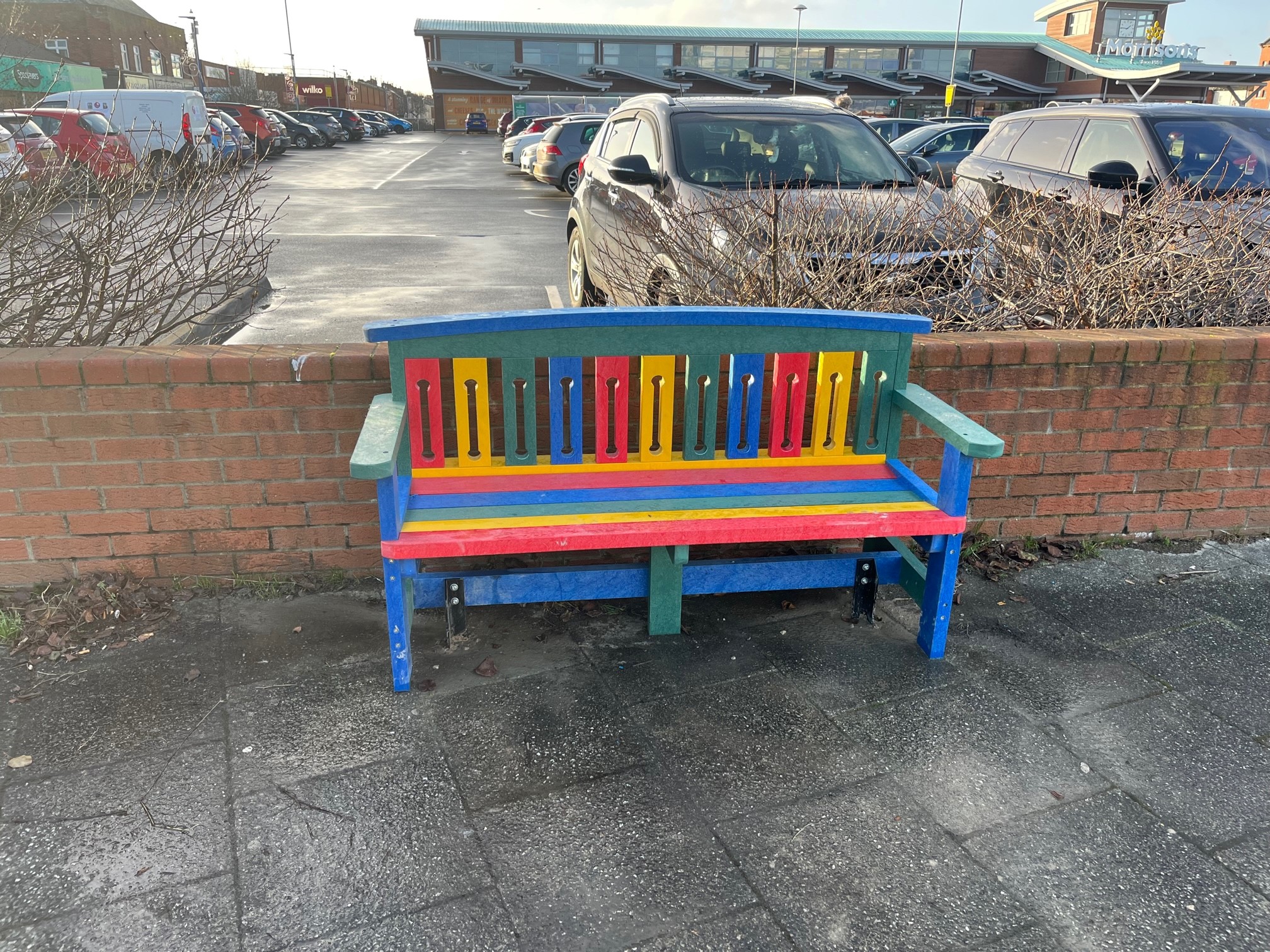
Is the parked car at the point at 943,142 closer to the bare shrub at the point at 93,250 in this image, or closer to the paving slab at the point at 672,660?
the bare shrub at the point at 93,250

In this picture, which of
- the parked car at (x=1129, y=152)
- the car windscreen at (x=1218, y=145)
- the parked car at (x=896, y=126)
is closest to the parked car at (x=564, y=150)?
the parked car at (x=896, y=126)

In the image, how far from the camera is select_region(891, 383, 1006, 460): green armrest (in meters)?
2.88

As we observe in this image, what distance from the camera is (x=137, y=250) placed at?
13.2 ft

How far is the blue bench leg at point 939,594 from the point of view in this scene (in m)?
3.16

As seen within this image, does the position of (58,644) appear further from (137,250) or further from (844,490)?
(844,490)

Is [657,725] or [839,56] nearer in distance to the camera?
[657,725]

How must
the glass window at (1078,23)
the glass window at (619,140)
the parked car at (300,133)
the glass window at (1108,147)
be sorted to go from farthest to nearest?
the glass window at (1078,23), the parked car at (300,133), the glass window at (619,140), the glass window at (1108,147)

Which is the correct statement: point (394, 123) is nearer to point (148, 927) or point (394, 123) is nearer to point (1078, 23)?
point (1078, 23)

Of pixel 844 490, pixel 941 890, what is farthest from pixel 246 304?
pixel 941 890

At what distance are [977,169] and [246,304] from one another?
21.9 feet

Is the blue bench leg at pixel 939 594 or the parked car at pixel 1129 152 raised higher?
the parked car at pixel 1129 152

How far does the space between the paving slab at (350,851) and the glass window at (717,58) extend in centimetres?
7435

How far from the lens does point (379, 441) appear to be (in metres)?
2.76

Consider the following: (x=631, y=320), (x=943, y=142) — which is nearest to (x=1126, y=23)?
(x=943, y=142)
